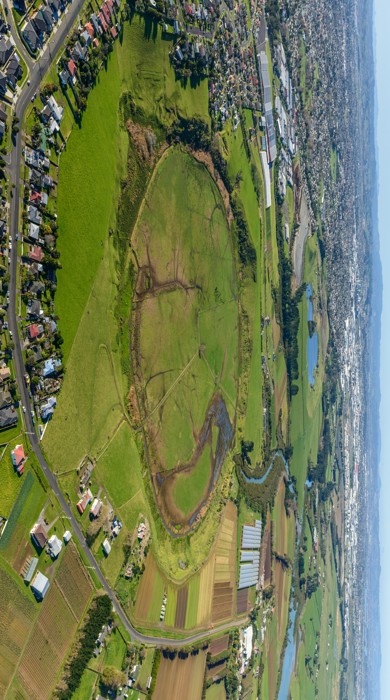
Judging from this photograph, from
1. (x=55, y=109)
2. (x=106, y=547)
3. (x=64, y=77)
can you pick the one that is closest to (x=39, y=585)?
(x=106, y=547)

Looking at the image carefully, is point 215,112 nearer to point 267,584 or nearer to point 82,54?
point 82,54

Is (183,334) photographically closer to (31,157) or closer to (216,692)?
(31,157)

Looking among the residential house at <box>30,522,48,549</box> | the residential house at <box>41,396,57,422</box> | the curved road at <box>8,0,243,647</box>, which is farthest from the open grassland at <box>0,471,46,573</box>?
the residential house at <box>41,396,57,422</box>

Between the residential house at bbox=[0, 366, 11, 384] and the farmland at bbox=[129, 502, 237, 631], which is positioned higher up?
the residential house at bbox=[0, 366, 11, 384]

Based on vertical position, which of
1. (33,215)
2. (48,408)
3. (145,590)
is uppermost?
(33,215)

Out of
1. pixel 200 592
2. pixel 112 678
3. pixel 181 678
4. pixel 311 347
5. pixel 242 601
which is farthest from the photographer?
pixel 311 347

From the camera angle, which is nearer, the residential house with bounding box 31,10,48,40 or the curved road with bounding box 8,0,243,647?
the curved road with bounding box 8,0,243,647

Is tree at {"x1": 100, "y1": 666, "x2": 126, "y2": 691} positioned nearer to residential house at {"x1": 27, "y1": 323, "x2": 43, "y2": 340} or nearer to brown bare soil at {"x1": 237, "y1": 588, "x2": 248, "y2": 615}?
brown bare soil at {"x1": 237, "y1": 588, "x2": 248, "y2": 615}
